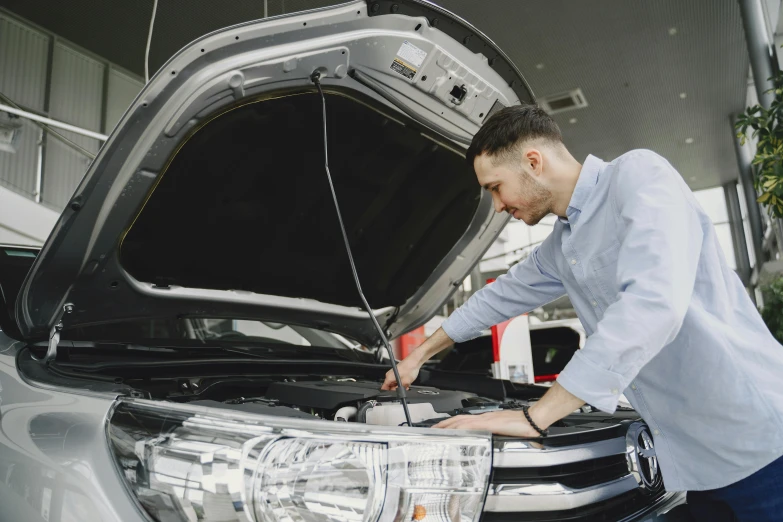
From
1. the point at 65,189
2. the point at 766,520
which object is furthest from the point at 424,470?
the point at 65,189

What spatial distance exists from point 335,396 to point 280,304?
0.75 m

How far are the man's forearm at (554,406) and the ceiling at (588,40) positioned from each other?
19.9 feet

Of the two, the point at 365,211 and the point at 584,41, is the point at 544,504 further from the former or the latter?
the point at 584,41

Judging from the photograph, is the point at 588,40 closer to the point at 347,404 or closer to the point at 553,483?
the point at 347,404

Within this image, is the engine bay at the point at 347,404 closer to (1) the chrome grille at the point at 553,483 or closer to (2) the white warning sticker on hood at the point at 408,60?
(1) the chrome grille at the point at 553,483

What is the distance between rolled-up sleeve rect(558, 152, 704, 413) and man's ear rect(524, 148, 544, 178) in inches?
10.2

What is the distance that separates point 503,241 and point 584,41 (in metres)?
6.76

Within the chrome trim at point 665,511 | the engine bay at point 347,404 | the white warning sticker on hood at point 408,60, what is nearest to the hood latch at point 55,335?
the engine bay at point 347,404

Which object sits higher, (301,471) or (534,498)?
(301,471)

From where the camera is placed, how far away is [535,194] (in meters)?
1.35

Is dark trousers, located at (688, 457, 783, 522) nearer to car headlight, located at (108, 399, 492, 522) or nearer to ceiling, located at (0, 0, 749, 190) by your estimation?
car headlight, located at (108, 399, 492, 522)

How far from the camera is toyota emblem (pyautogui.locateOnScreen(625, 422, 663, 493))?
1.28m

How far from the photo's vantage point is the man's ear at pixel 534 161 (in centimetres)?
131

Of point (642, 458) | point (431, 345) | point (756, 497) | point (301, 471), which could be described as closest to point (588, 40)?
point (431, 345)
